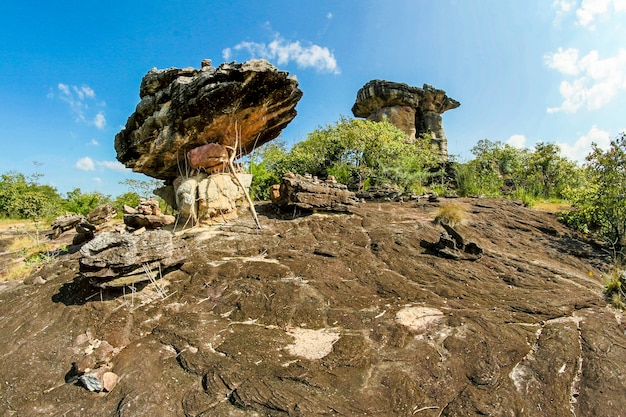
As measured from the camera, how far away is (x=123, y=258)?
539cm

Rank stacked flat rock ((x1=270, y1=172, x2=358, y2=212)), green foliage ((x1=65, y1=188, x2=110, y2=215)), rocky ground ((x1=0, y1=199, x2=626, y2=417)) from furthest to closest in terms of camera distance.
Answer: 1. green foliage ((x1=65, y1=188, x2=110, y2=215))
2. stacked flat rock ((x1=270, y1=172, x2=358, y2=212))
3. rocky ground ((x1=0, y1=199, x2=626, y2=417))

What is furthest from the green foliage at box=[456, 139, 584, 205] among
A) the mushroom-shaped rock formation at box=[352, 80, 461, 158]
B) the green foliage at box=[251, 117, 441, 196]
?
the mushroom-shaped rock formation at box=[352, 80, 461, 158]

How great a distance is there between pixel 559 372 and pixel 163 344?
15.7ft

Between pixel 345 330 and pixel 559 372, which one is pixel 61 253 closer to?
pixel 345 330

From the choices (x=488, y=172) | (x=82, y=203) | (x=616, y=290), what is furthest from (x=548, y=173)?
(x=82, y=203)

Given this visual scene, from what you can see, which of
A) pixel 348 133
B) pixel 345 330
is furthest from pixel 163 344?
pixel 348 133

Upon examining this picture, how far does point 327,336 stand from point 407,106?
26.2 m

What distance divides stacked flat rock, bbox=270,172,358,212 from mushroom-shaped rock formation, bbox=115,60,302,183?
194 centimetres

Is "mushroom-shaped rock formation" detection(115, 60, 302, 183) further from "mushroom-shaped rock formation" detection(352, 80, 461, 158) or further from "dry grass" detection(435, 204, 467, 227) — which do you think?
"mushroom-shaped rock formation" detection(352, 80, 461, 158)

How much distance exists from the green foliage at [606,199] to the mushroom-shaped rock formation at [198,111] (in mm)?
8896

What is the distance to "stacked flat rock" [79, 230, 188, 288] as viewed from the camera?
5324 millimetres

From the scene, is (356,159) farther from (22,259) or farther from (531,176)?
(22,259)

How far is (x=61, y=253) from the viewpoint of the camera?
923 centimetres

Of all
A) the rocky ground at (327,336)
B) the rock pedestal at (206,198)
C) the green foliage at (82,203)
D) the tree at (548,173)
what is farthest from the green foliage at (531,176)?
the green foliage at (82,203)
